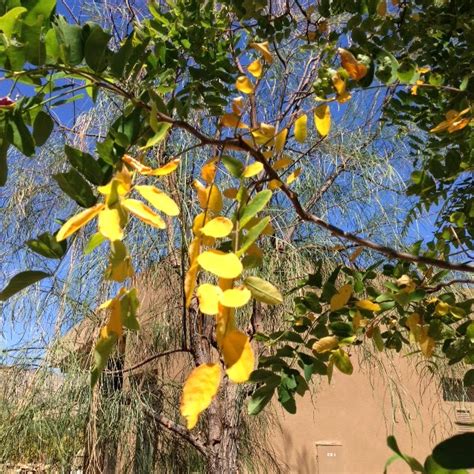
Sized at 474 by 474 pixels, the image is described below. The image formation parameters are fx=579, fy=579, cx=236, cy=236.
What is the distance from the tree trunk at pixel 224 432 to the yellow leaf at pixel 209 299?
1.34 metres

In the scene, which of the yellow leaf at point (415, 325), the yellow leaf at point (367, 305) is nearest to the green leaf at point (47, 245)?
the yellow leaf at point (367, 305)

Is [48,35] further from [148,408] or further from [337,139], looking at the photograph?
[337,139]

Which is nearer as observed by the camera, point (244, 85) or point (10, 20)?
point (10, 20)

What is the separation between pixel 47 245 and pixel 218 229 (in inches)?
5.6

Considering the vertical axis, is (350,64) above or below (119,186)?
above

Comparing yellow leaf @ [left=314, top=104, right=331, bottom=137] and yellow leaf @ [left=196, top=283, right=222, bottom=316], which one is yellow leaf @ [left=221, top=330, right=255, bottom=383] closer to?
yellow leaf @ [left=196, top=283, right=222, bottom=316]

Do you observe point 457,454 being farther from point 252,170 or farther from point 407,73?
point 407,73

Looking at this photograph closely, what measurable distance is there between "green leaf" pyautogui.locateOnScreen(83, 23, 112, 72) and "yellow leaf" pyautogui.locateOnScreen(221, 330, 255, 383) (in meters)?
0.27

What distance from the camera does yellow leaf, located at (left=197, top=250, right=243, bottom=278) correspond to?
0.33 metres

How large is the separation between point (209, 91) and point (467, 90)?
399 millimetres

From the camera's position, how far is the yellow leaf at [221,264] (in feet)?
1.10

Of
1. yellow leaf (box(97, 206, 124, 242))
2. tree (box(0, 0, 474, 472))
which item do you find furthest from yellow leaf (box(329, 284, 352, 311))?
yellow leaf (box(97, 206, 124, 242))

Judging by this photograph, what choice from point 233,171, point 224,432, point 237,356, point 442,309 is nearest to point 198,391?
point 237,356

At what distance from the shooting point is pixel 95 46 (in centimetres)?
48
